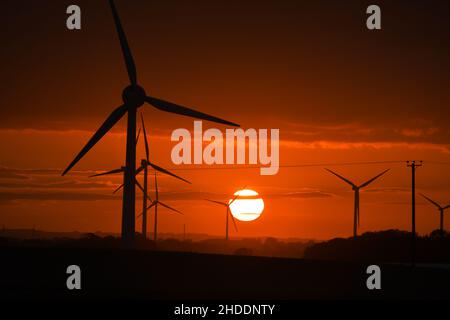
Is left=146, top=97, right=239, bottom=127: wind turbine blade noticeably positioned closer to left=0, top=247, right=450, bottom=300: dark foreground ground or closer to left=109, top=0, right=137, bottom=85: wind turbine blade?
left=109, top=0, right=137, bottom=85: wind turbine blade

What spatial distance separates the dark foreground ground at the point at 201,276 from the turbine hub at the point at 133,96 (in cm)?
1515

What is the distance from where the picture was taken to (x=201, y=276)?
9219 centimetres

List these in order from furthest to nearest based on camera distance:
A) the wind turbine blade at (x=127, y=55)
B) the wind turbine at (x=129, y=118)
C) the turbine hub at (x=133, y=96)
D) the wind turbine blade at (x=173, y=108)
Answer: the wind turbine blade at (x=173, y=108) → the wind turbine blade at (x=127, y=55) → the turbine hub at (x=133, y=96) → the wind turbine at (x=129, y=118)

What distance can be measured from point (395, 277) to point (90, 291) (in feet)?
112

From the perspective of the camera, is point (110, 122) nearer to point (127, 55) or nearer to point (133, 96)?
point (133, 96)

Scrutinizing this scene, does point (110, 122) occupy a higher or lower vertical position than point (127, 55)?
lower

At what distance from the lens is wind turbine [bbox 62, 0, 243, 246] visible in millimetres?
80375

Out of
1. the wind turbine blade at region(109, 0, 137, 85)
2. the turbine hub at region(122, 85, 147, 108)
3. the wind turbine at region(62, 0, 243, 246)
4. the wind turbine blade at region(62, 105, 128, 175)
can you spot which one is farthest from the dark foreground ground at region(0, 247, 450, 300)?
the wind turbine blade at region(109, 0, 137, 85)

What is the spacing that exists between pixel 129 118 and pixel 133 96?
2.33 m

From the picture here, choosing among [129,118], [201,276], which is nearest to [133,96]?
[129,118]

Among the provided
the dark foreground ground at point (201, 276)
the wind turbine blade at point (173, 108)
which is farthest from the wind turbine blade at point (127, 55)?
the dark foreground ground at point (201, 276)

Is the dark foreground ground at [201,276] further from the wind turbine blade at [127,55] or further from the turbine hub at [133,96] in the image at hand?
the wind turbine blade at [127,55]

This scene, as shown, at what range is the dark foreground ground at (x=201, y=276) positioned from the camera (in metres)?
85.4
